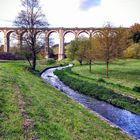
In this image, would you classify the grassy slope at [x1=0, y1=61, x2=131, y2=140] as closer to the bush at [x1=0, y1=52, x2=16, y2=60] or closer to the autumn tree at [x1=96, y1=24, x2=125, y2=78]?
the autumn tree at [x1=96, y1=24, x2=125, y2=78]

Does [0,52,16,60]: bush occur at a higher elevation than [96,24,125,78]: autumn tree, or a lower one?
lower

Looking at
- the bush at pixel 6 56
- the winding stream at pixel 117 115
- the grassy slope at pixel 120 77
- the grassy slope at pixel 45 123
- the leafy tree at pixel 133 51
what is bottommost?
the winding stream at pixel 117 115

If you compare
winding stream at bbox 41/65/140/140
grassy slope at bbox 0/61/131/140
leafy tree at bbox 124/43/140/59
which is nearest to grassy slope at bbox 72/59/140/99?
winding stream at bbox 41/65/140/140

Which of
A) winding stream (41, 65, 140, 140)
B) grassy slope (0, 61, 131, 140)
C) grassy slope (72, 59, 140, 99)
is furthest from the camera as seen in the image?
grassy slope (72, 59, 140, 99)

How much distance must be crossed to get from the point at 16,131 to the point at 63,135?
6.23 feet

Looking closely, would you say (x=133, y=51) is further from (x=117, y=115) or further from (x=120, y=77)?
(x=117, y=115)

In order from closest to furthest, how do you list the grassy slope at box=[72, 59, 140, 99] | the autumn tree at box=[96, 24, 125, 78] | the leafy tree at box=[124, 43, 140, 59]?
the grassy slope at box=[72, 59, 140, 99] < the autumn tree at box=[96, 24, 125, 78] < the leafy tree at box=[124, 43, 140, 59]

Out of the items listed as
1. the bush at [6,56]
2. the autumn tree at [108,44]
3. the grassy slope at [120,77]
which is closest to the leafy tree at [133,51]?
the grassy slope at [120,77]

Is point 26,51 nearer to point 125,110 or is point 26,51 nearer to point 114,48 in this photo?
point 114,48

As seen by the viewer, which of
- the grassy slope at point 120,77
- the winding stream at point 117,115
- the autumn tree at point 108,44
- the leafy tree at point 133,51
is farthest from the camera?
the leafy tree at point 133,51

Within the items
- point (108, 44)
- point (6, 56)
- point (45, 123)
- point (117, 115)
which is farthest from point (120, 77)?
point (6, 56)

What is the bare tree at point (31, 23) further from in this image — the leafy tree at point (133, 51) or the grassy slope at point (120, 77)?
the leafy tree at point (133, 51)

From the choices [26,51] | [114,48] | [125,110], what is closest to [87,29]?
[26,51]

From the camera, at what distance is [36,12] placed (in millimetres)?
43562
